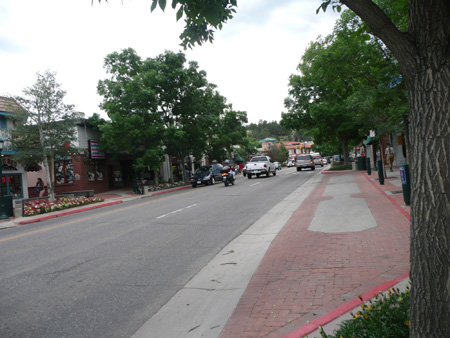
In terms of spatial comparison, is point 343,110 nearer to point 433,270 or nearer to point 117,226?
point 117,226

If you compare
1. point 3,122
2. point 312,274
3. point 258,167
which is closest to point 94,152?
point 3,122

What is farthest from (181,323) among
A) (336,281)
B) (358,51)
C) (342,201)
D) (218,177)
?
(218,177)

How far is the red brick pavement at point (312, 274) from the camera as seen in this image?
3873 millimetres

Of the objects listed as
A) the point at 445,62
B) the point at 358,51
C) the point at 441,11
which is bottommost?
the point at 445,62

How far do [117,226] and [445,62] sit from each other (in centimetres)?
1004

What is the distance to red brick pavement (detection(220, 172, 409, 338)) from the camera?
3873 mm

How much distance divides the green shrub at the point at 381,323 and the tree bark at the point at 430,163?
31 cm

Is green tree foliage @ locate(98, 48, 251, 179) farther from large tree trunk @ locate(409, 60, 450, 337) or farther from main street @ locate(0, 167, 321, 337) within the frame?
large tree trunk @ locate(409, 60, 450, 337)

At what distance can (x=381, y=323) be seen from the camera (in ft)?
9.57

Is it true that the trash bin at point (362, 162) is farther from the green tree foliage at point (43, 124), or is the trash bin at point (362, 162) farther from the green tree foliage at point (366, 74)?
the green tree foliage at point (43, 124)

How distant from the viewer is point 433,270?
2484 millimetres

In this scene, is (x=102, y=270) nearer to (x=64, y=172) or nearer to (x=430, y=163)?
(x=430, y=163)

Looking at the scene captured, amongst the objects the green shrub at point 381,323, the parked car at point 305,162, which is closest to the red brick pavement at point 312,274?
the green shrub at point 381,323

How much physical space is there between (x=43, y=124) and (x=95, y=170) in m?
10.0
